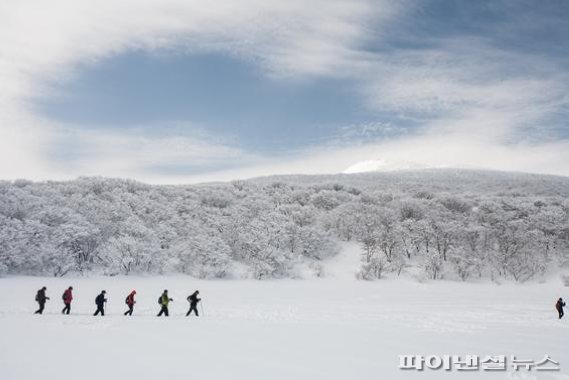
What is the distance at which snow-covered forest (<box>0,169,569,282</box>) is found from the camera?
126 ft

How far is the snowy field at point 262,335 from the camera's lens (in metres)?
11.7

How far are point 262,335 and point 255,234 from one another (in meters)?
29.9

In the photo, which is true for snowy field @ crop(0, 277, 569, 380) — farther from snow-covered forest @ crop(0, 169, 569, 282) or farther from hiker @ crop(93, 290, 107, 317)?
snow-covered forest @ crop(0, 169, 569, 282)

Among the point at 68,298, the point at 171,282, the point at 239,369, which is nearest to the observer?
the point at 239,369

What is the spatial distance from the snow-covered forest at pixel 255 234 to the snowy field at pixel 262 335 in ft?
18.9

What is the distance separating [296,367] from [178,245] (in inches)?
1307

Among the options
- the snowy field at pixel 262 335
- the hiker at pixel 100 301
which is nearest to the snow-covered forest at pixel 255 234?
the snowy field at pixel 262 335

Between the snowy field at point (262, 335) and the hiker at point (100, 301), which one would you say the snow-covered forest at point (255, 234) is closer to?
the snowy field at point (262, 335)

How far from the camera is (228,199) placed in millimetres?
62812

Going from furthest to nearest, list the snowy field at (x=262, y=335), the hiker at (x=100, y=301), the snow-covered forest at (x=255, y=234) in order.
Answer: the snow-covered forest at (x=255, y=234) < the hiker at (x=100, y=301) < the snowy field at (x=262, y=335)

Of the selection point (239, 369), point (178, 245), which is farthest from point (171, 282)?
point (239, 369)

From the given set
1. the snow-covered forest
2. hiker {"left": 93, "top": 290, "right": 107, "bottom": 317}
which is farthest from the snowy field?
the snow-covered forest

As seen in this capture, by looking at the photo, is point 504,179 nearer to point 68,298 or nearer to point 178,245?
point 178,245

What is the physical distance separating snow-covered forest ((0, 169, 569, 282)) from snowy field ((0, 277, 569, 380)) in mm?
5761
